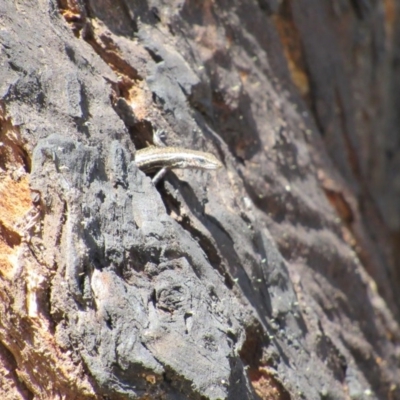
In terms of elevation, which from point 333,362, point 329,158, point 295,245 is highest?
point 329,158

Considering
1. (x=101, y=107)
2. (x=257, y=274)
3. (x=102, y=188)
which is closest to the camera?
(x=102, y=188)

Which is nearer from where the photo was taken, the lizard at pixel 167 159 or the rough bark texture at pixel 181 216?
the rough bark texture at pixel 181 216

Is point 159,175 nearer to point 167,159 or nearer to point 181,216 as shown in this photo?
point 167,159

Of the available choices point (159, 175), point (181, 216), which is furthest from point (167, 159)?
point (181, 216)

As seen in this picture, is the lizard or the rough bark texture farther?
the lizard

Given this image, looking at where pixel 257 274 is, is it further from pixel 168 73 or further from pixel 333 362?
pixel 168 73

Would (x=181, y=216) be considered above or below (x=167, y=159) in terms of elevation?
below

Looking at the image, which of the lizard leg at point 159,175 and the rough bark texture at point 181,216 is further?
the lizard leg at point 159,175

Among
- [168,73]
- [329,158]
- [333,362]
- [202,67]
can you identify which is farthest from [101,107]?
[329,158]
